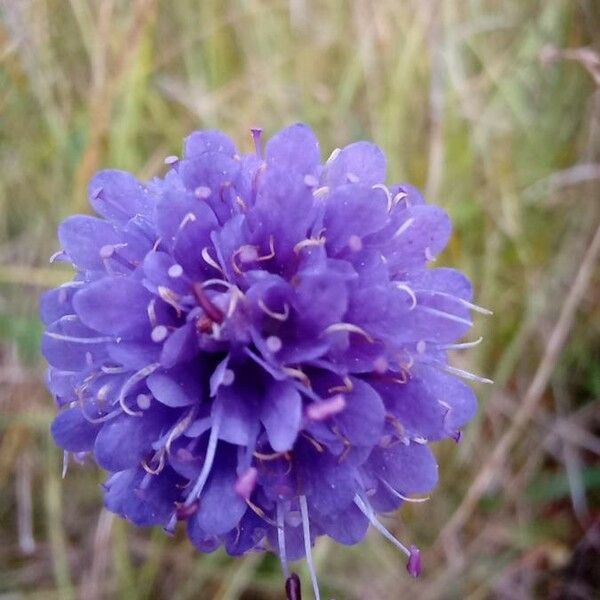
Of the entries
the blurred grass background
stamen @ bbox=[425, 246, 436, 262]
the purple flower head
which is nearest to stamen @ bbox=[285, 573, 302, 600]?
the purple flower head

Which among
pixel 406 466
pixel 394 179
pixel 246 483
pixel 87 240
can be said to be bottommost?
pixel 394 179

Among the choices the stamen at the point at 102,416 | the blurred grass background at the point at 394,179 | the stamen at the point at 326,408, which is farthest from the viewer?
the blurred grass background at the point at 394,179

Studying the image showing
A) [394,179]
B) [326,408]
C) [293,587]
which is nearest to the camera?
[326,408]

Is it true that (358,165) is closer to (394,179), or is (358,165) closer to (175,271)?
(175,271)

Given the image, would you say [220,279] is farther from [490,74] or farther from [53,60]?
[490,74]

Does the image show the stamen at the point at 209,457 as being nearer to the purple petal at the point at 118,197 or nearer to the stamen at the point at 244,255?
the stamen at the point at 244,255

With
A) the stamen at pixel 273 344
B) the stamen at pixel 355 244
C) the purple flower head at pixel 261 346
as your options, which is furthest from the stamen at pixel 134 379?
the stamen at pixel 355 244

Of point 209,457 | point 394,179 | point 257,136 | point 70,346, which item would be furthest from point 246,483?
point 394,179

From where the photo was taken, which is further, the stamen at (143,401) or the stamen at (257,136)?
the stamen at (257,136)

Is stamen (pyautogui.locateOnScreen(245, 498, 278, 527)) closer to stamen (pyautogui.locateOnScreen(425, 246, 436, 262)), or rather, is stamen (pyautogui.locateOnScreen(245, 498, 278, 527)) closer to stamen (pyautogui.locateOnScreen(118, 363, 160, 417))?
stamen (pyautogui.locateOnScreen(118, 363, 160, 417))
